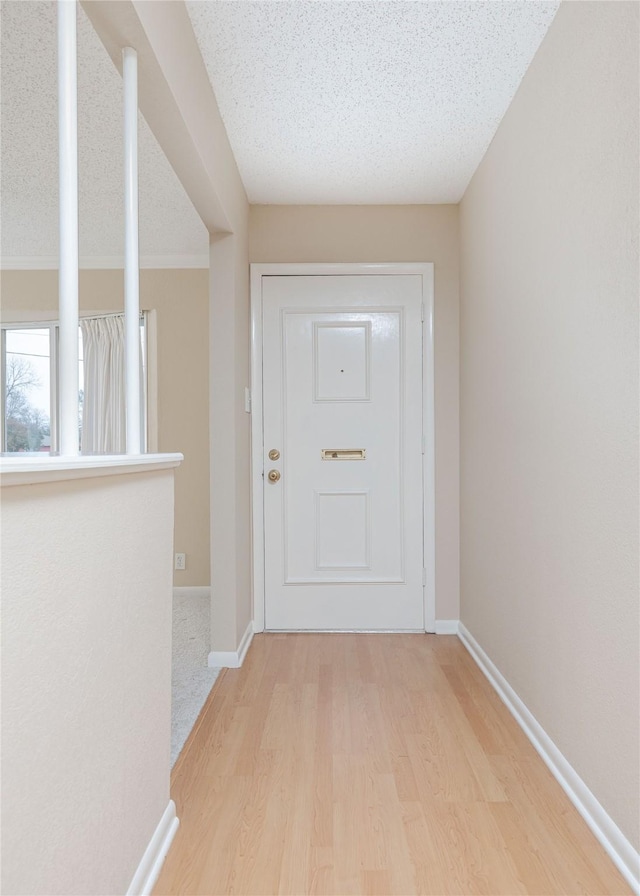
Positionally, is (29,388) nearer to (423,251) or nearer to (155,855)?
(155,855)

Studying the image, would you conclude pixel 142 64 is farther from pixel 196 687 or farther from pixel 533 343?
pixel 196 687

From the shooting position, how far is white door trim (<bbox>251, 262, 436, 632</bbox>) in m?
3.34

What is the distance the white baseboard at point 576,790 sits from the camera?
1.42 metres

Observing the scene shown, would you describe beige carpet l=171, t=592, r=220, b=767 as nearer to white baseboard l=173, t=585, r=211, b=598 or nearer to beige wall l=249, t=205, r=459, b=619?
white baseboard l=173, t=585, r=211, b=598

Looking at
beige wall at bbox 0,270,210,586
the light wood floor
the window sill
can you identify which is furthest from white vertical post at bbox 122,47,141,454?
beige wall at bbox 0,270,210,586

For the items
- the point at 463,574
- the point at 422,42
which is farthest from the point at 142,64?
the point at 463,574

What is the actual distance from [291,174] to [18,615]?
2.71 metres

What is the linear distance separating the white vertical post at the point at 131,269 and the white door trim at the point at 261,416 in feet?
6.11

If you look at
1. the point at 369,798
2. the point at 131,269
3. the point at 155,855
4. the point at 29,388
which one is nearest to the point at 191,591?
the point at 369,798

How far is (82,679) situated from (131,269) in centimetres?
93

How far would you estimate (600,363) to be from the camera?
1597 millimetres

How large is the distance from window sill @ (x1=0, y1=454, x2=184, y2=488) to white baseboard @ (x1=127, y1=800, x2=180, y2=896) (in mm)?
904

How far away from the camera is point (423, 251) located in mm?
3377

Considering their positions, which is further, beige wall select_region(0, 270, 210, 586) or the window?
beige wall select_region(0, 270, 210, 586)
